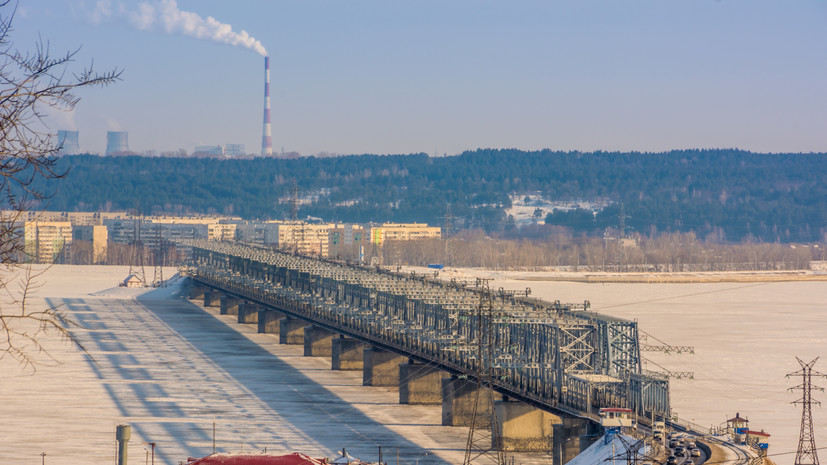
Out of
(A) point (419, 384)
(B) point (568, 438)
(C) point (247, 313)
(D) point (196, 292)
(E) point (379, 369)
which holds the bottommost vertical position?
(C) point (247, 313)

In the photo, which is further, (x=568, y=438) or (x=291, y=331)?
(x=291, y=331)

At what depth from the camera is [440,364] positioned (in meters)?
74.4

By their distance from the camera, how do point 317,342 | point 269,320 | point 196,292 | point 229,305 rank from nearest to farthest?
1. point 317,342
2. point 269,320
3. point 229,305
4. point 196,292

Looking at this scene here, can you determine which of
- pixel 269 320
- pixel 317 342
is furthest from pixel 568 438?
pixel 269 320

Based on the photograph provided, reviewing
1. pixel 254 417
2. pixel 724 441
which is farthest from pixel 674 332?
pixel 724 441

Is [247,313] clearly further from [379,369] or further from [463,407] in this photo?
[463,407]

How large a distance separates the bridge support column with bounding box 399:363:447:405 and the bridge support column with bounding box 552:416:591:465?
980 inches

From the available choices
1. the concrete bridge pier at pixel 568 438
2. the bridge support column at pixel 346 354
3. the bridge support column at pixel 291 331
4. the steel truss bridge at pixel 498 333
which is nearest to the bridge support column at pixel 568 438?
the concrete bridge pier at pixel 568 438

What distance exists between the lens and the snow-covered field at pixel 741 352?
68000mm

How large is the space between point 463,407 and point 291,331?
52191mm

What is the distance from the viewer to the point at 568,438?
52875 mm

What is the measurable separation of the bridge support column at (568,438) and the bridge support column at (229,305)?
10512 centimetres

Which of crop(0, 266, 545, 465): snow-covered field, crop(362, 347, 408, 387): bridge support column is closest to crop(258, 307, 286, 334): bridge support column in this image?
crop(0, 266, 545, 465): snow-covered field

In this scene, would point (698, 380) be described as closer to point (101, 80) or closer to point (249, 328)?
point (249, 328)
